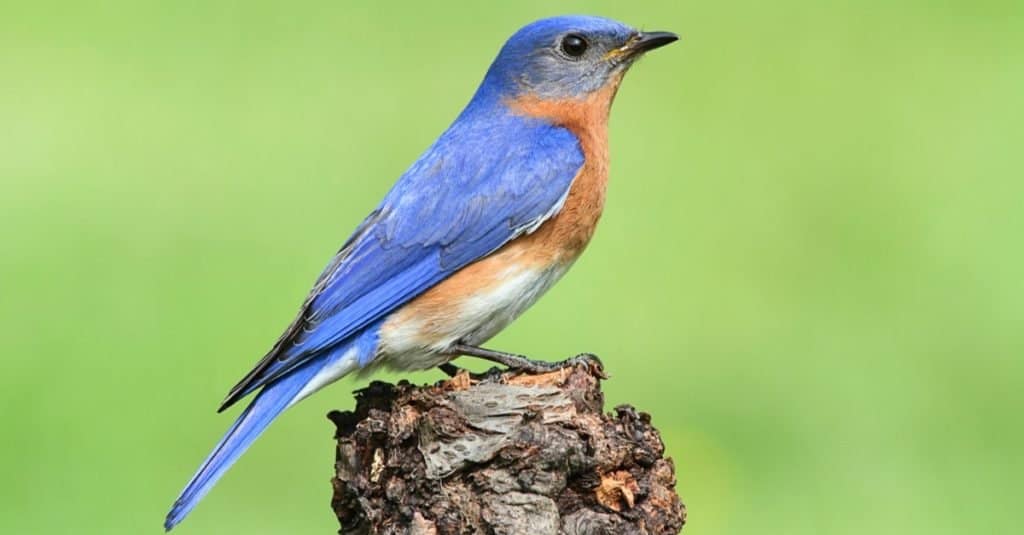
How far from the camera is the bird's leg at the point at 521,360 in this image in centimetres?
736

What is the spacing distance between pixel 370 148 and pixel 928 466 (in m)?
4.44

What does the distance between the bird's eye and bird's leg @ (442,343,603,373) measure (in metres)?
1.44

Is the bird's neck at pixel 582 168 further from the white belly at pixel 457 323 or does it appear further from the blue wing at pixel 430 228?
the white belly at pixel 457 323

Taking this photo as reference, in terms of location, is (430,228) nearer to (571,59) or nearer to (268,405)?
(268,405)

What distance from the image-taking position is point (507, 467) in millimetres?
6676

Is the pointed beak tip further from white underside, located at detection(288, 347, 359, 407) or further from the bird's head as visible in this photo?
white underside, located at detection(288, 347, 359, 407)

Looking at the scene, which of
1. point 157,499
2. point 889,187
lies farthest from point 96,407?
point 889,187

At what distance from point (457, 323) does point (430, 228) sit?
15.2 inches

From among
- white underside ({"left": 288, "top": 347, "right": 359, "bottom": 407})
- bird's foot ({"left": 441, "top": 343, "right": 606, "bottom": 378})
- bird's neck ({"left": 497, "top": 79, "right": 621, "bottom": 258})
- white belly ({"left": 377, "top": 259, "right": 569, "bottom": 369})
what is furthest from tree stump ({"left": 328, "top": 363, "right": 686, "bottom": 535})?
bird's neck ({"left": 497, "top": 79, "right": 621, "bottom": 258})

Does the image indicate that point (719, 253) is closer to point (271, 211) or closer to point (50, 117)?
point (271, 211)

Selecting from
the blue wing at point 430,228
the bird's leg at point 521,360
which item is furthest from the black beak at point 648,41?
the bird's leg at point 521,360

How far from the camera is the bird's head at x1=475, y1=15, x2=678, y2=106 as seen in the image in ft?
29.2

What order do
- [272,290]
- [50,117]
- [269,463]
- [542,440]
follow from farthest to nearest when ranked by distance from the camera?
[50,117], [272,290], [269,463], [542,440]

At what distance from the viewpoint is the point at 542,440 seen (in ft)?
21.9
